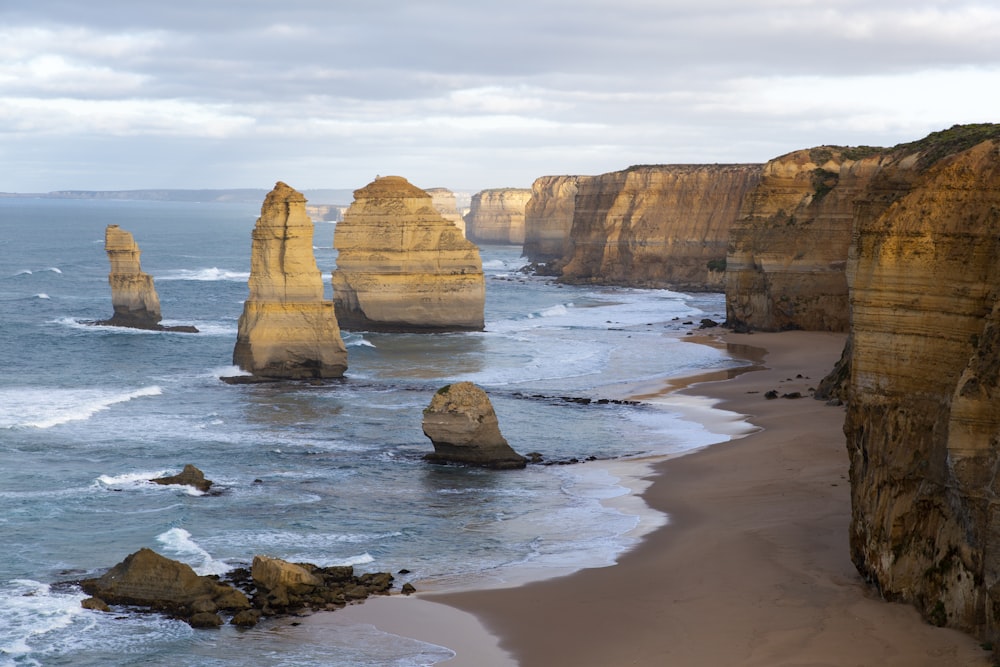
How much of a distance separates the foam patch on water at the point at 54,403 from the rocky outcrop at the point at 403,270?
19470mm

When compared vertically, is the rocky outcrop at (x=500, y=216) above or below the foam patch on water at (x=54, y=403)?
above

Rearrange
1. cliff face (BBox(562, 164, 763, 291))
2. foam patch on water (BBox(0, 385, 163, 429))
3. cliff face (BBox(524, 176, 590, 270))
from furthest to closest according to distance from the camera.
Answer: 1. cliff face (BBox(524, 176, 590, 270))
2. cliff face (BBox(562, 164, 763, 291))
3. foam patch on water (BBox(0, 385, 163, 429))

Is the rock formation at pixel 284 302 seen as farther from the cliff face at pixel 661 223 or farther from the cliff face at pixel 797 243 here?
the cliff face at pixel 661 223

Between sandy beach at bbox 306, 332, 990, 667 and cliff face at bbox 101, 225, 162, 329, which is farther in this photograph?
cliff face at bbox 101, 225, 162, 329

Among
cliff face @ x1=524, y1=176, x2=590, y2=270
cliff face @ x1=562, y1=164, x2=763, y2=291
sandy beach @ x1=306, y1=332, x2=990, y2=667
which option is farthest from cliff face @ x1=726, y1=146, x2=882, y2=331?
cliff face @ x1=524, y1=176, x2=590, y2=270

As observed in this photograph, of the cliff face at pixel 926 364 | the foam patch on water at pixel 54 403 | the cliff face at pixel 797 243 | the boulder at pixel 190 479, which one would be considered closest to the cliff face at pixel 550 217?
the cliff face at pixel 797 243

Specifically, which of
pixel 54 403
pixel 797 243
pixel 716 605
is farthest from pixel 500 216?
pixel 716 605

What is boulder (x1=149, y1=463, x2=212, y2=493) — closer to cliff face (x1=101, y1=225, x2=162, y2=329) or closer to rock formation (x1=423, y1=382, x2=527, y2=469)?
rock formation (x1=423, y1=382, x2=527, y2=469)

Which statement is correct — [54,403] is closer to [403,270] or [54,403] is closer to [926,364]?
[403,270]

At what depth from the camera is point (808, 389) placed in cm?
3884

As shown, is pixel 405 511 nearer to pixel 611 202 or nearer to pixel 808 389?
pixel 808 389

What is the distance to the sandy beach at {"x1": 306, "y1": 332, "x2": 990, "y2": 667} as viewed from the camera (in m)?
15.7

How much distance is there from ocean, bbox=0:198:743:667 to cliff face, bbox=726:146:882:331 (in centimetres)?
488

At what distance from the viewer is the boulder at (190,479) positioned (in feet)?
87.8
